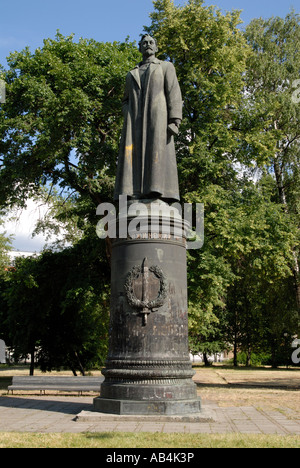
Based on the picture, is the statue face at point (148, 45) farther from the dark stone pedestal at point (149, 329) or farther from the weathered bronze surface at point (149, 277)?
the dark stone pedestal at point (149, 329)

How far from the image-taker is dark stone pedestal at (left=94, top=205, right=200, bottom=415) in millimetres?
7500

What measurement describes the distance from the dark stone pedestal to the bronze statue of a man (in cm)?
Answer: 74

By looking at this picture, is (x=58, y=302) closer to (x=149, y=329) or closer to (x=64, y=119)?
(x=64, y=119)

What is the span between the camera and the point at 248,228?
16.7m

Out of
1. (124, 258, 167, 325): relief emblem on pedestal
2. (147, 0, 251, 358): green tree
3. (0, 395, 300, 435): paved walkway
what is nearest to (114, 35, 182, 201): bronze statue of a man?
(124, 258, 167, 325): relief emblem on pedestal

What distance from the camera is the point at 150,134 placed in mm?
8781

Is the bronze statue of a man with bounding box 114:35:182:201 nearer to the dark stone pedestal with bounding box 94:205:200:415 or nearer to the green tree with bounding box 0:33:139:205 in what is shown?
the dark stone pedestal with bounding box 94:205:200:415

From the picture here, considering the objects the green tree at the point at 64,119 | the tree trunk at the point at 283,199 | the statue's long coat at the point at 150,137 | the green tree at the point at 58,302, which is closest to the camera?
the statue's long coat at the point at 150,137

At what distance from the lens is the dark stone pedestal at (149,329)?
7.50 metres

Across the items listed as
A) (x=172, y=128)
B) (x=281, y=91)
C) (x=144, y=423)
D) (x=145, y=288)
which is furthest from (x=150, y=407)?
(x=281, y=91)

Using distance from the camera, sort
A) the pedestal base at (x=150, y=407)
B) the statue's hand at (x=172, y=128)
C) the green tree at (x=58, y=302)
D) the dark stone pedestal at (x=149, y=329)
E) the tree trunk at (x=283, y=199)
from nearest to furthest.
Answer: the pedestal base at (x=150, y=407) < the dark stone pedestal at (x=149, y=329) < the statue's hand at (x=172, y=128) < the green tree at (x=58, y=302) < the tree trunk at (x=283, y=199)

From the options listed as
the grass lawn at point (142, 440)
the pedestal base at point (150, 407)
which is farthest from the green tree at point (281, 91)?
the grass lawn at point (142, 440)

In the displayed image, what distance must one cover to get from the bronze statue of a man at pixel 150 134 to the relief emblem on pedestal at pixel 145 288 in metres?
1.40

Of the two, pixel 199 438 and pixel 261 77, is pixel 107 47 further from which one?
pixel 199 438
